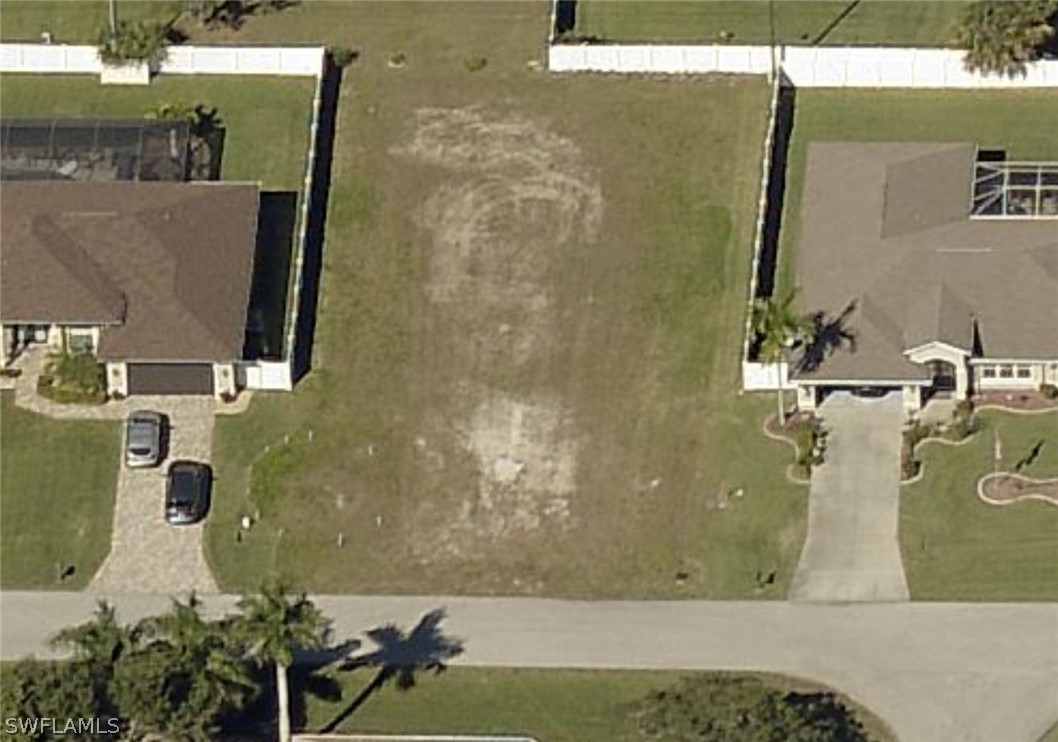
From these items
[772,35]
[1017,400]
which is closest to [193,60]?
[772,35]

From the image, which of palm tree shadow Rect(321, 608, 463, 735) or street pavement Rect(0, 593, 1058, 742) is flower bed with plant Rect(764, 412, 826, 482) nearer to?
street pavement Rect(0, 593, 1058, 742)

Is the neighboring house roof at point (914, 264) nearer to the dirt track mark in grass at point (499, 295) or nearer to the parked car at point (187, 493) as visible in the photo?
the dirt track mark in grass at point (499, 295)

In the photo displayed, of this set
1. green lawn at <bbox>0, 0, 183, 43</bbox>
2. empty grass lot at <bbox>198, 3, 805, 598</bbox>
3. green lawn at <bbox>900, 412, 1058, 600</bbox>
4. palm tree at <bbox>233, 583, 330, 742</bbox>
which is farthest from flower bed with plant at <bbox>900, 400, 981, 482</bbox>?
green lawn at <bbox>0, 0, 183, 43</bbox>

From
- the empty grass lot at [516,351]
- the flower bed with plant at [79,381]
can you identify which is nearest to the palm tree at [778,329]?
the empty grass lot at [516,351]

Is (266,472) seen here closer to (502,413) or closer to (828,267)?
(502,413)
